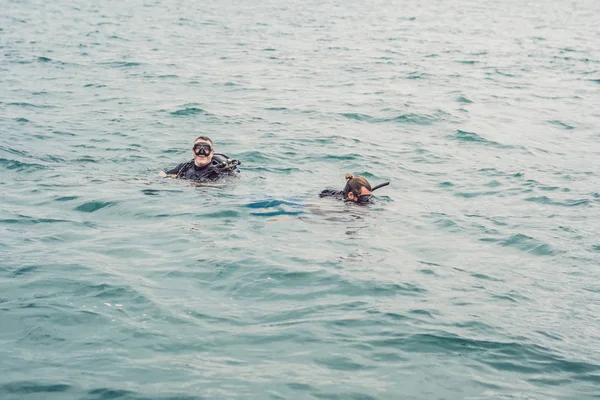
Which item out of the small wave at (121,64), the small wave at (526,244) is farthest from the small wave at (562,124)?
the small wave at (121,64)

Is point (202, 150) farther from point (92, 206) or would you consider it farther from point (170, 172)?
point (92, 206)

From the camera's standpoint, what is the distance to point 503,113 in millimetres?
17484

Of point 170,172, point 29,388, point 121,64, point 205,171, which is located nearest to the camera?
point 29,388

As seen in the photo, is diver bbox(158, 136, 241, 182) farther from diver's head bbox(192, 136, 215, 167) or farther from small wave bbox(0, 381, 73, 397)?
small wave bbox(0, 381, 73, 397)

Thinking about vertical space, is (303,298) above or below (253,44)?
below

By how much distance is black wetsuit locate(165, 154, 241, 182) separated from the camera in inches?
Result: 452

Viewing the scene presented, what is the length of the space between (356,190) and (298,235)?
4.48 feet

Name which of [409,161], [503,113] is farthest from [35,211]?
[503,113]

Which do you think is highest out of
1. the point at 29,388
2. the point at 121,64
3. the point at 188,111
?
the point at 121,64

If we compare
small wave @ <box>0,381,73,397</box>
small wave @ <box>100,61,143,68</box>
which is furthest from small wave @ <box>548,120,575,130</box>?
small wave @ <box>0,381,73,397</box>

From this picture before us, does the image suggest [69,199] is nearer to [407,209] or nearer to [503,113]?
[407,209]

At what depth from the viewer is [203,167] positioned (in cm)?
1151

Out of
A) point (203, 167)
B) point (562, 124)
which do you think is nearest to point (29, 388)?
point (203, 167)

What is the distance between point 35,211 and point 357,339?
524cm
